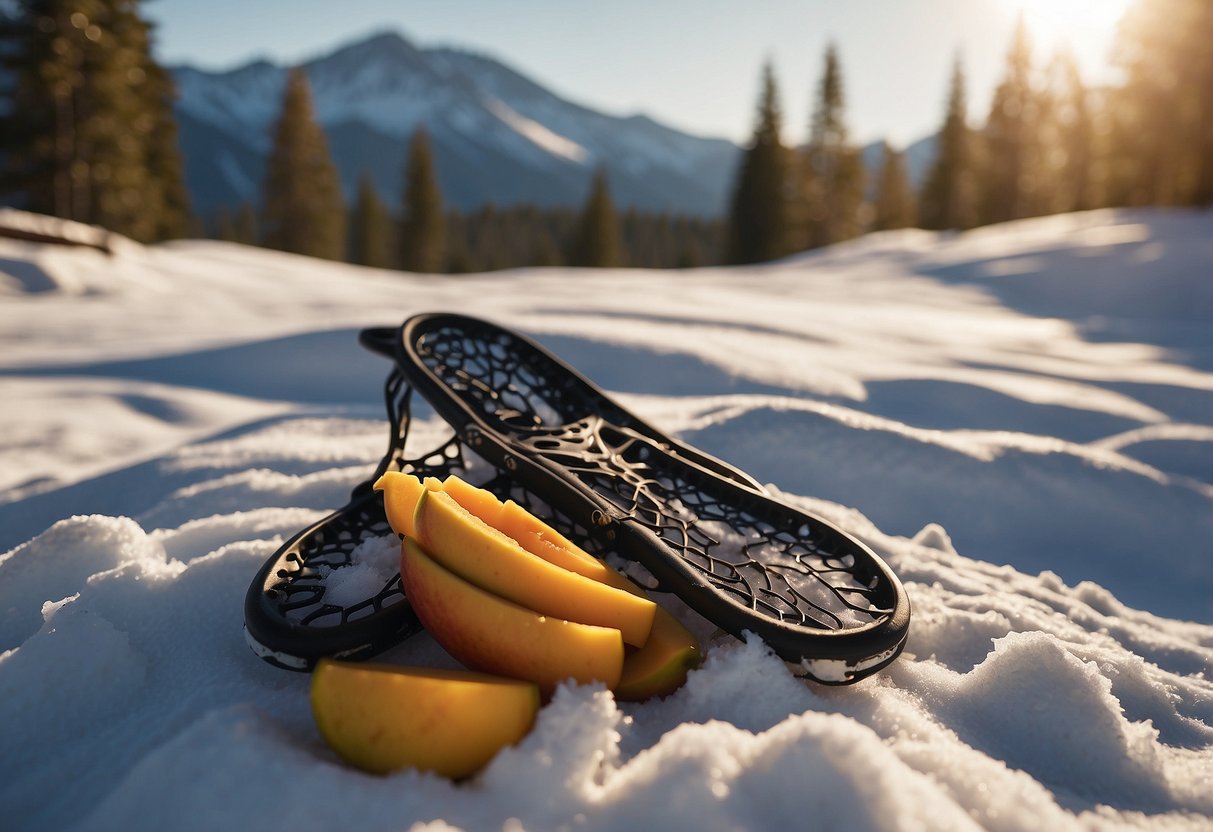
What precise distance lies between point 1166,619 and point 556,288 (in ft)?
15.9

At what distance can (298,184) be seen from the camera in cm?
2512

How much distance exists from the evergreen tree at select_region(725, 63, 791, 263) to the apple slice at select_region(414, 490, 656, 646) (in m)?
27.6

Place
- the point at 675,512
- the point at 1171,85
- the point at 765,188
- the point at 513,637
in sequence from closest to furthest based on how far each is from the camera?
the point at 513,637, the point at 675,512, the point at 1171,85, the point at 765,188

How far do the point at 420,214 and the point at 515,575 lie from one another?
1288 inches

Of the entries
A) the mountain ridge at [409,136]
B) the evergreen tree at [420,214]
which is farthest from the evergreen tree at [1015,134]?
Answer: the mountain ridge at [409,136]

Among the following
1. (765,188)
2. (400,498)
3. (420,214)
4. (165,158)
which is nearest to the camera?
(400,498)

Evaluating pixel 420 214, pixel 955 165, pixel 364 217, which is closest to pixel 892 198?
pixel 955 165

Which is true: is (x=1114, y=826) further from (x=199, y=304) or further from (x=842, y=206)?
(x=842, y=206)

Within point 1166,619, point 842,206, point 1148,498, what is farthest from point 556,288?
point 842,206

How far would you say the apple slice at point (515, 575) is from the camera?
1.05 meters

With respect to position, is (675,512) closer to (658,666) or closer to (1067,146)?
(658,666)

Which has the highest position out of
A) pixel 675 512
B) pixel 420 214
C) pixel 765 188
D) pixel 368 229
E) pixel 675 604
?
pixel 765 188

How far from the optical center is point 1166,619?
1.72 metres

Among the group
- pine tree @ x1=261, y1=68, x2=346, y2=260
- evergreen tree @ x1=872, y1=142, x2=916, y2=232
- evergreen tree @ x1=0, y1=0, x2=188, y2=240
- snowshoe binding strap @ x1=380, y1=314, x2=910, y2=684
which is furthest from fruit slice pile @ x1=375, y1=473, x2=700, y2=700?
evergreen tree @ x1=872, y1=142, x2=916, y2=232
